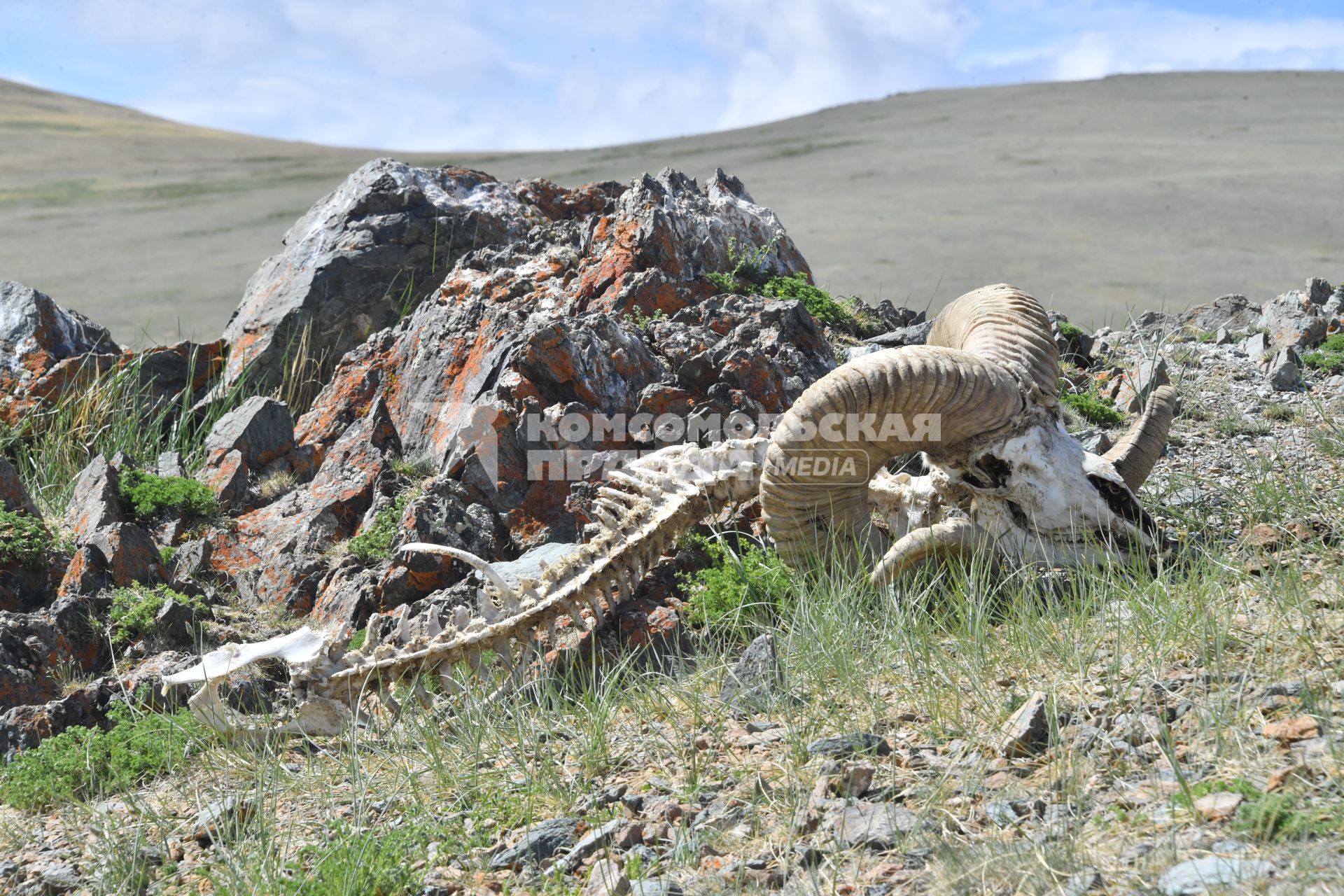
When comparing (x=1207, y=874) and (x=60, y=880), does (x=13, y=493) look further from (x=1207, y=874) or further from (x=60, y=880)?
(x=1207, y=874)

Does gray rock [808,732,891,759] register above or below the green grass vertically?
below

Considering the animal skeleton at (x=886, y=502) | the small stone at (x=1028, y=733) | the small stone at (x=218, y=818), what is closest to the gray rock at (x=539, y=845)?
the small stone at (x=218, y=818)

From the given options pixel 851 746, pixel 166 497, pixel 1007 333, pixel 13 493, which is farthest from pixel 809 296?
pixel 13 493

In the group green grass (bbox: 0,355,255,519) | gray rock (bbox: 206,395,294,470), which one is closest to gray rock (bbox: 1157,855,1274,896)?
gray rock (bbox: 206,395,294,470)

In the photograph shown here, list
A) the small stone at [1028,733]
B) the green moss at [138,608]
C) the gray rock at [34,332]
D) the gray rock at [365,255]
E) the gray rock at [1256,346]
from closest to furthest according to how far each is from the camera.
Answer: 1. the small stone at [1028,733]
2. the green moss at [138,608]
3. the gray rock at [1256,346]
4. the gray rock at [34,332]
5. the gray rock at [365,255]

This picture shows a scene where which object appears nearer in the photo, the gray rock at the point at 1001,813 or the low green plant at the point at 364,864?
the gray rock at the point at 1001,813

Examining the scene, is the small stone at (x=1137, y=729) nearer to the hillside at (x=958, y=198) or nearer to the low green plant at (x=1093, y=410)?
the low green plant at (x=1093, y=410)

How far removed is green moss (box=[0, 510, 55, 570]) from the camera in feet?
21.5

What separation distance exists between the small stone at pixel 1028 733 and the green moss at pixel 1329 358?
613 centimetres

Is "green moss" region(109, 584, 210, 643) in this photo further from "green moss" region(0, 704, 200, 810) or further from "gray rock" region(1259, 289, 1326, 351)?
"gray rock" region(1259, 289, 1326, 351)

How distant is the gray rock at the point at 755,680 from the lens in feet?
14.9

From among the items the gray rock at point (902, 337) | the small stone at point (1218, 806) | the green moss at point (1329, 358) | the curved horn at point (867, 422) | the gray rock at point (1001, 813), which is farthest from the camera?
the gray rock at point (902, 337)

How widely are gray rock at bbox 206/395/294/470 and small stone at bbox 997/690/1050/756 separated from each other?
5870 millimetres

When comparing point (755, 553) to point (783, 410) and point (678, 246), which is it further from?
point (678, 246)
